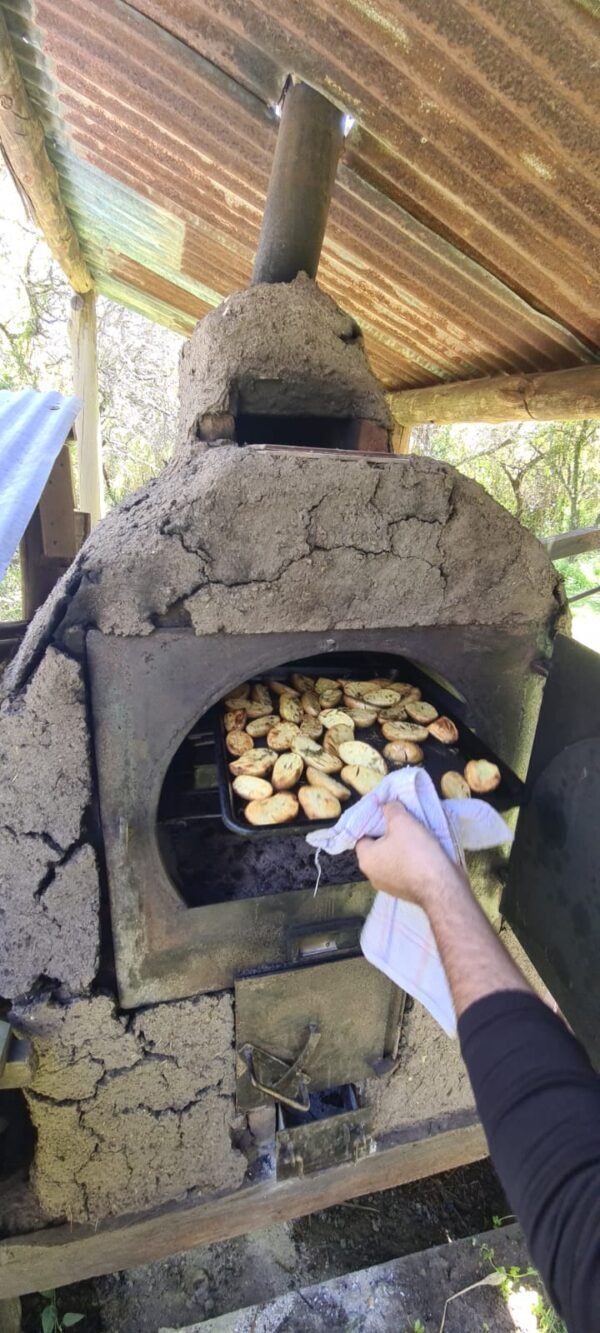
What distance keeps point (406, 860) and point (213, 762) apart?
2.94 feet

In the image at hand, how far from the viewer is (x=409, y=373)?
4.27 meters

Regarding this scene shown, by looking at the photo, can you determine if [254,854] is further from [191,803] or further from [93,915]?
[93,915]

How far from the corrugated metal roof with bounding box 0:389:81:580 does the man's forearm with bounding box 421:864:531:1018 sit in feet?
3.28

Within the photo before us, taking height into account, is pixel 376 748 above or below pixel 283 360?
below

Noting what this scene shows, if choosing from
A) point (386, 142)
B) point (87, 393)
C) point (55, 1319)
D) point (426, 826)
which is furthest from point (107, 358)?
→ point (55, 1319)

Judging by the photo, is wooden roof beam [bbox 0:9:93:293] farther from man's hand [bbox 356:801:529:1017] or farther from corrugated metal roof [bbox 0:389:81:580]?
man's hand [bbox 356:801:529:1017]

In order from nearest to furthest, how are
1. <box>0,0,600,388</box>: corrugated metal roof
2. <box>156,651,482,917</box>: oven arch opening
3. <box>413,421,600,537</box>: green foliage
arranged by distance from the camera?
<box>0,0,600,388</box>: corrugated metal roof → <box>156,651,482,917</box>: oven arch opening → <box>413,421,600,537</box>: green foliage

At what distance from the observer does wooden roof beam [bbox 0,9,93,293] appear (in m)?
2.46

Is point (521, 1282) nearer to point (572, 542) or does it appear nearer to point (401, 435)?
point (572, 542)

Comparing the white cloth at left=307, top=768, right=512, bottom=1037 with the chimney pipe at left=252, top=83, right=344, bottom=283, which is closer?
the white cloth at left=307, top=768, right=512, bottom=1037

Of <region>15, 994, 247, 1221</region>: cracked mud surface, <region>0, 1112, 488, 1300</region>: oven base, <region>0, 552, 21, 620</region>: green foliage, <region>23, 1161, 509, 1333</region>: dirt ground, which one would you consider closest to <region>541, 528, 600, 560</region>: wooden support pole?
<region>15, 994, 247, 1221</region>: cracked mud surface

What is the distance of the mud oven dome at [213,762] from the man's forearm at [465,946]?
0.42 m

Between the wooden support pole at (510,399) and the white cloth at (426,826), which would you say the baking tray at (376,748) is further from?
the wooden support pole at (510,399)

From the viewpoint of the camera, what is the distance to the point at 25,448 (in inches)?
80.9
